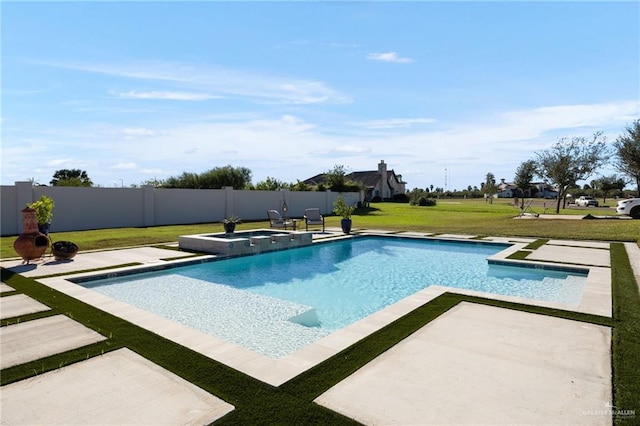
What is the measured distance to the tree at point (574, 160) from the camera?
27.2m

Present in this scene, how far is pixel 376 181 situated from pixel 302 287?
43.2m

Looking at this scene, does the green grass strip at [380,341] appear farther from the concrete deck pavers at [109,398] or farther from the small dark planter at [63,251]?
the small dark planter at [63,251]

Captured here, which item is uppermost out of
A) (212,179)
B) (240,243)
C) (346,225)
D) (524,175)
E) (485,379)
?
(524,175)

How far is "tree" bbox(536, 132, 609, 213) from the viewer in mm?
27234

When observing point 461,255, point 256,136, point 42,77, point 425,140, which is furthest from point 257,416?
point 425,140

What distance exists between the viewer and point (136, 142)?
22141 mm

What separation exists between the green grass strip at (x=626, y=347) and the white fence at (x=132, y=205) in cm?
1955

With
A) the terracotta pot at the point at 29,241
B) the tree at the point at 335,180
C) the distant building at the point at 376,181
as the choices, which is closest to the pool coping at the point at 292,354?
the terracotta pot at the point at 29,241

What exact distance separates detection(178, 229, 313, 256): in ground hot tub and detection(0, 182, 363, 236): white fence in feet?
29.9

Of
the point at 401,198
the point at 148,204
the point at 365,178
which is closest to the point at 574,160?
the point at 401,198

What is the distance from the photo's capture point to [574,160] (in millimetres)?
27438

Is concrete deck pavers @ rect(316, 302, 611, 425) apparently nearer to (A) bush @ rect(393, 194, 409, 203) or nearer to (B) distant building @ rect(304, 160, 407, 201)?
(B) distant building @ rect(304, 160, 407, 201)

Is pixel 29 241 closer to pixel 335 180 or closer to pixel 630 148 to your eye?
pixel 630 148

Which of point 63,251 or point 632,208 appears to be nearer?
point 63,251
